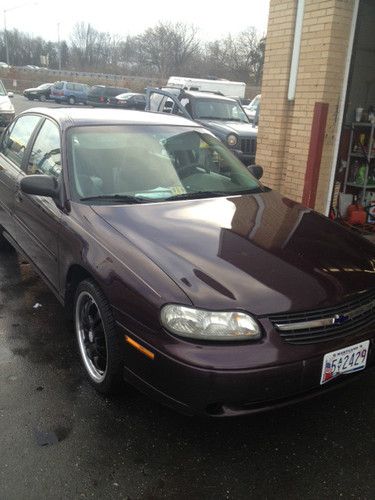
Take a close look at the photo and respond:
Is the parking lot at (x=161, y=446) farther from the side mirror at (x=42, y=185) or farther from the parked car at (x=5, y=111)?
the parked car at (x=5, y=111)

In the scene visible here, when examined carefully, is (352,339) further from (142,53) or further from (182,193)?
(142,53)

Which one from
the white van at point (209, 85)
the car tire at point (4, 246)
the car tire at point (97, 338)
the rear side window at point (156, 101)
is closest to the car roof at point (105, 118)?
the car tire at point (97, 338)

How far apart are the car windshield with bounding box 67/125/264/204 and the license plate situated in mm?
1546

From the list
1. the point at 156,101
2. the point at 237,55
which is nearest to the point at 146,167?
the point at 156,101

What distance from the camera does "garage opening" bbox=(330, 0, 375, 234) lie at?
661cm

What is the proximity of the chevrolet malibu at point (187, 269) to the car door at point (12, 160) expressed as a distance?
250mm

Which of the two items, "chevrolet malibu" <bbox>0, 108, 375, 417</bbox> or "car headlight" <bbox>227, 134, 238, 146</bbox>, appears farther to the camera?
"car headlight" <bbox>227, 134, 238, 146</bbox>

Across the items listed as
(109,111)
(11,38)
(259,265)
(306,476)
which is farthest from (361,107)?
(11,38)

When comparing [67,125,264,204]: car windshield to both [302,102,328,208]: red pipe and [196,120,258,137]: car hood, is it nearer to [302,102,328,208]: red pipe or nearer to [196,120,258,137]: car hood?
[302,102,328,208]: red pipe

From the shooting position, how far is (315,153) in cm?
584

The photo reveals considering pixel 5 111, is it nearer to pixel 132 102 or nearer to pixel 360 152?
pixel 360 152

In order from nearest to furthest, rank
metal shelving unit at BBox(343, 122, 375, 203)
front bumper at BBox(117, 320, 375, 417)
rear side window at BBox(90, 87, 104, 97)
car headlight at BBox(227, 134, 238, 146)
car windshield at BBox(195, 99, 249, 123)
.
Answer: front bumper at BBox(117, 320, 375, 417)
metal shelving unit at BBox(343, 122, 375, 203)
car headlight at BBox(227, 134, 238, 146)
car windshield at BBox(195, 99, 249, 123)
rear side window at BBox(90, 87, 104, 97)

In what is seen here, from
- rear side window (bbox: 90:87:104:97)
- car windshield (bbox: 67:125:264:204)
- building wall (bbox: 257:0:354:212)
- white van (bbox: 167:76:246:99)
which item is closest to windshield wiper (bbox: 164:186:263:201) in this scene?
car windshield (bbox: 67:125:264:204)

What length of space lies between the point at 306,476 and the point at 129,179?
7.12ft
